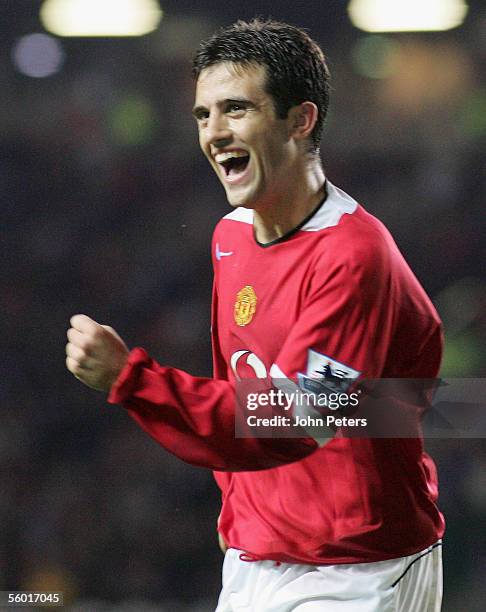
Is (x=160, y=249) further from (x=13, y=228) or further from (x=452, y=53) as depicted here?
(x=452, y=53)

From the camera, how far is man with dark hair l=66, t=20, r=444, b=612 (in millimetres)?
1083

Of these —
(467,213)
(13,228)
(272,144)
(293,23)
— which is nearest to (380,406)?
(272,144)

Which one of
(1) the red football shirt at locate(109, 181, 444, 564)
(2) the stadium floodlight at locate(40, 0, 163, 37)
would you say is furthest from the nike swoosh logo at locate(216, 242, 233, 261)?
Answer: (2) the stadium floodlight at locate(40, 0, 163, 37)

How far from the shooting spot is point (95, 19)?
1726 mm

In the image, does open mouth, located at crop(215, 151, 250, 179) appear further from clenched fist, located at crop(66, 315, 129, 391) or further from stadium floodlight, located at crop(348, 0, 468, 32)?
stadium floodlight, located at crop(348, 0, 468, 32)

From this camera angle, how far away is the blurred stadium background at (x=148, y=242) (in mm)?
1708

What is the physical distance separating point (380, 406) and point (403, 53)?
0.73 metres

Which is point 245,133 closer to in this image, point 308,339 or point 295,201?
point 295,201

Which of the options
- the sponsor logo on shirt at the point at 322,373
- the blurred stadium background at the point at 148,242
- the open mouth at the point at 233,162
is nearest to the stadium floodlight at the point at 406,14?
the blurred stadium background at the point at 148,242

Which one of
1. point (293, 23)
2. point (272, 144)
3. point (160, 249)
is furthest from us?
point (160, 249)

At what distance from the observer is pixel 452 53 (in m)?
1.69

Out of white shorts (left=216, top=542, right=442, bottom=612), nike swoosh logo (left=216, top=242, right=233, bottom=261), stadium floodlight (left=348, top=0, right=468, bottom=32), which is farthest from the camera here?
stadium floodlight (left=348, top=0, right=468, bottom=32)

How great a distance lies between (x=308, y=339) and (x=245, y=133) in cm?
28

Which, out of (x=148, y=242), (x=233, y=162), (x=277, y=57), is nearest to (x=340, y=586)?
(x=233, y=162)
